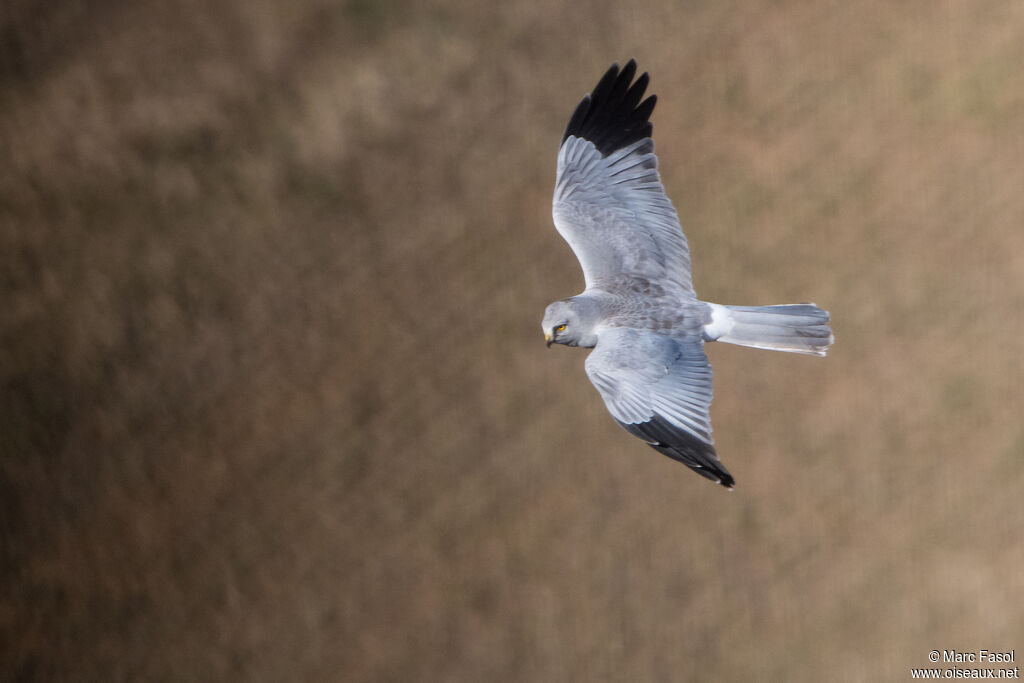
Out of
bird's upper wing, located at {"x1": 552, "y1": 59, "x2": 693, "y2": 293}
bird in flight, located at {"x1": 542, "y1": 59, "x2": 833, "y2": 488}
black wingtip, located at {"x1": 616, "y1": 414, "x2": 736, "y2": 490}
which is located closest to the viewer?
black wingtip, located at {"x1": 616, "y1": 414, "x2": 736, "y2": 490}

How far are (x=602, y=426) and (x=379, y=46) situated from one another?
428 centimetres

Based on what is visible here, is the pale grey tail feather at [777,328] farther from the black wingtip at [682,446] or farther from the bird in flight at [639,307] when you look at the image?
the black wingtip at [682,446]

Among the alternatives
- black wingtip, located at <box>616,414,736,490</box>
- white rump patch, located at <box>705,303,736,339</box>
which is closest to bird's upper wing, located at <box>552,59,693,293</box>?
white rump patch, located at <box>705,303,736,339</box>

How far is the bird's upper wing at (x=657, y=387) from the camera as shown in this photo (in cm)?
544

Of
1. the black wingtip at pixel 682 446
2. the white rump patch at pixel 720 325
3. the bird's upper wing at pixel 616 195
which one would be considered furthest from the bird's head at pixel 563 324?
the white rump patch at pixel 720 325

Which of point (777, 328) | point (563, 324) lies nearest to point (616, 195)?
point (563, 324)

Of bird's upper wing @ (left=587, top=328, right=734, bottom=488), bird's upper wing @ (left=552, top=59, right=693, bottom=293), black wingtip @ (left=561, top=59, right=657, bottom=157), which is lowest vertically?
bird's upper wing @ (left=587, top=328, right=734, bottom=488)

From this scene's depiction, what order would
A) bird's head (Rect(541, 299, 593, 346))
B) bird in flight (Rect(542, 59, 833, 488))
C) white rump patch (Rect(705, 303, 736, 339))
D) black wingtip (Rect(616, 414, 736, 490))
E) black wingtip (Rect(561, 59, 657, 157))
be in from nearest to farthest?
black wingtip (Rect(616, 414, 736, 490))
bird in flight (Rect(542, 59, 833, 488))
bird's head (Rect(541, 299, 593, 346))
white rump patch (Rect(705, 303, 736, 339))
black wingtip (Rect(561, 59, 657, 157))

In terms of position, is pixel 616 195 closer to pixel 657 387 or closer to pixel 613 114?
pixel 613 114

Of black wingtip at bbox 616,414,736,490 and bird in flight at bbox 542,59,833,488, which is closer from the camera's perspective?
black wingtip at bbox 616,414,736,490

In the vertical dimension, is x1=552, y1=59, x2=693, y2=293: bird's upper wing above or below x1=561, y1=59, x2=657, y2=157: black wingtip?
below

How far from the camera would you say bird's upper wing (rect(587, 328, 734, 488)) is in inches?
214

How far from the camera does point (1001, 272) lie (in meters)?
7.83

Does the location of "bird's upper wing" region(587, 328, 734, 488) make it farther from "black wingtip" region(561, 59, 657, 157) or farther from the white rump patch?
"black wingtip" region(561, 59, 657, 157)
